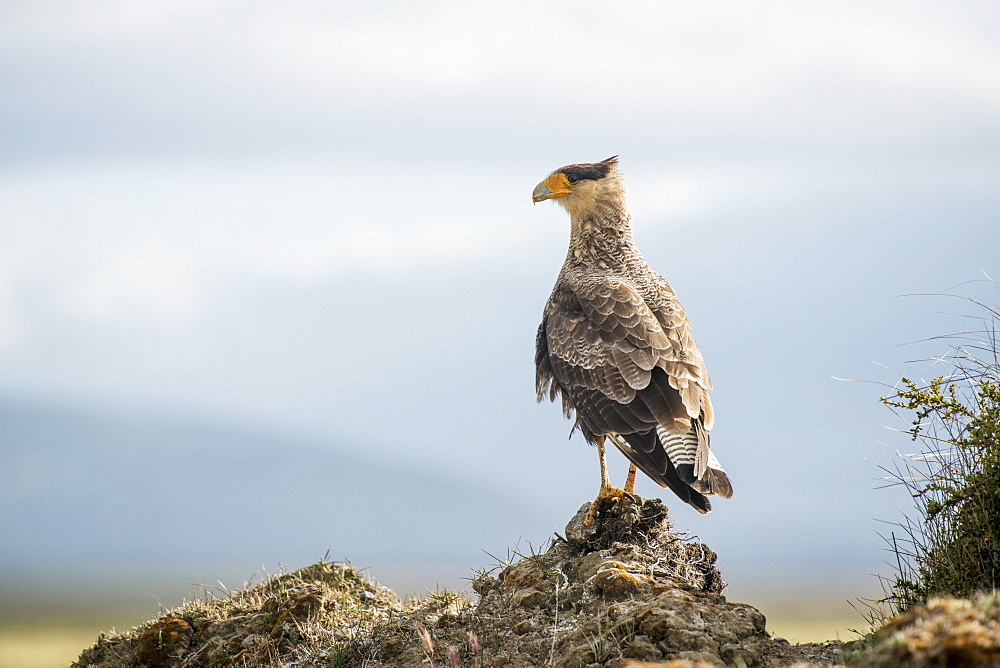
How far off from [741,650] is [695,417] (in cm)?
210

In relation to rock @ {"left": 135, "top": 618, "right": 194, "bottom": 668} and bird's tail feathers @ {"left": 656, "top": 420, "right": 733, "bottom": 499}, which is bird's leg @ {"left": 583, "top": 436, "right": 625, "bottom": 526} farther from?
rock @ {"left": 135, "top": 618, "right": 194, "bottom": 668}

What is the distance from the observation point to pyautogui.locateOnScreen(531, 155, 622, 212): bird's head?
9305 mm

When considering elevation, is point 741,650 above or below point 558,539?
below

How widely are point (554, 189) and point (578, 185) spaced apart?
25 cm

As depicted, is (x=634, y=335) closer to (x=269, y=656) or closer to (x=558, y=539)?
(x=558, y=539)

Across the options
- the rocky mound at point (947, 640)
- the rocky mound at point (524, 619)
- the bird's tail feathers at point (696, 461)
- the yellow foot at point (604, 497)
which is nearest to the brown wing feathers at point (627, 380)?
the bird's tail feathers at point (696, 461)

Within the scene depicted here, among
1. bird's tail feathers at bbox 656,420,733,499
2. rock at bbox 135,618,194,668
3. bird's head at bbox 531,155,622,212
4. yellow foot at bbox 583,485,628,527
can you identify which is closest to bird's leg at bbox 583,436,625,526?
yellow foot at bbox 583,485,628,527

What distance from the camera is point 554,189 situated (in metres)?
9.36

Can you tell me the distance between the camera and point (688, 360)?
7.98 meters

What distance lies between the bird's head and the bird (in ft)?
0.03

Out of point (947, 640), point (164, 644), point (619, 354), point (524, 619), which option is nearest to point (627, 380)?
point (619, 354)

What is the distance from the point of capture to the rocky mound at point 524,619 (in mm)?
5887

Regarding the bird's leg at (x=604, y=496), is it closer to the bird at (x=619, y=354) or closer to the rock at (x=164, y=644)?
the bird at (x=619, y=354)

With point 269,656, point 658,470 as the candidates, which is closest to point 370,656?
point 269,656
